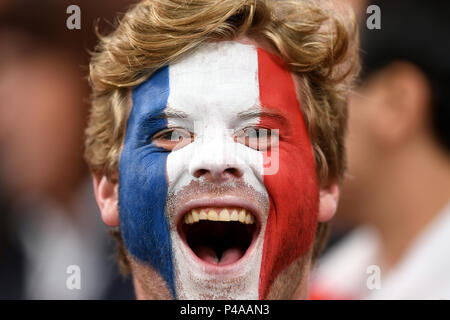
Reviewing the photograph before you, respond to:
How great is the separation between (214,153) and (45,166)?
2.51 metres

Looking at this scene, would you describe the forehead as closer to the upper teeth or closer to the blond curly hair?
the blond curly hair

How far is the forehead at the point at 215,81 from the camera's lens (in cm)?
219

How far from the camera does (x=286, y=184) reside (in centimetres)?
221

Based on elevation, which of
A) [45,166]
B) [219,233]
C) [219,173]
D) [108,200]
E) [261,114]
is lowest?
[45,166]

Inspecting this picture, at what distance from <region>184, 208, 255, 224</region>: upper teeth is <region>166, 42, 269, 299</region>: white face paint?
3cm

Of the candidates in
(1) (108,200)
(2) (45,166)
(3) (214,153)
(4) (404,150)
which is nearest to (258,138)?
(3) (214,153)

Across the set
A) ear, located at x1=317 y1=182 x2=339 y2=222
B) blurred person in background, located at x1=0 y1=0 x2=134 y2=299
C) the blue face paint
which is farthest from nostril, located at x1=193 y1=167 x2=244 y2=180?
blurred person in background, located at x1=0 y1=0 x2=134 y2=299

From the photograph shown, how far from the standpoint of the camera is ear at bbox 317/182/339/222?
2.39 m

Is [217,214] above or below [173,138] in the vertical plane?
below

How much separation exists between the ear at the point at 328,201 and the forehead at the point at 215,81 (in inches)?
16.1

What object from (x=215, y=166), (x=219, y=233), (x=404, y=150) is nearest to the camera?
(x=215, y=166)

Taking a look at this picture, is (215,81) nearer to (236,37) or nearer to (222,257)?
(236,37)

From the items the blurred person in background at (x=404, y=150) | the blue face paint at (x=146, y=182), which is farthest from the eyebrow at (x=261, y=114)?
the blurred person in background at (x=404, y=150)

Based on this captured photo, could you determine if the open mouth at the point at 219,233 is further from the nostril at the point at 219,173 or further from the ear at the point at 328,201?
the ear at the point at 328,201
